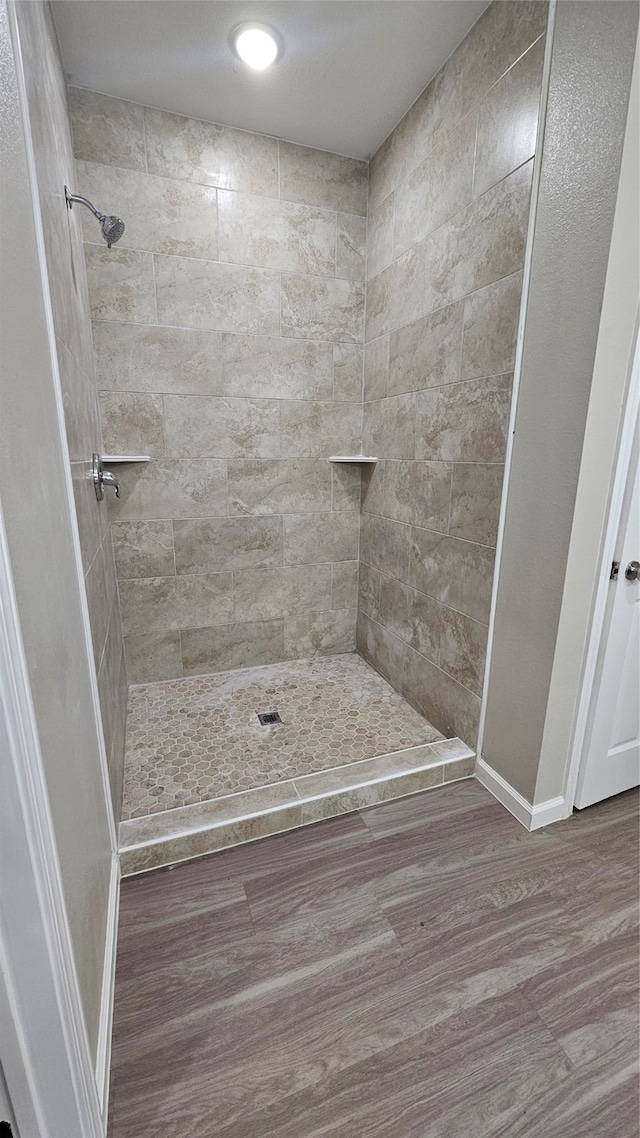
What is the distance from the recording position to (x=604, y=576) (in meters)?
1.42

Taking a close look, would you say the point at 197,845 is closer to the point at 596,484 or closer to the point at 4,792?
the point at 4,792

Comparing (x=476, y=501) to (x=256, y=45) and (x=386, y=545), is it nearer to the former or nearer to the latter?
(x=386, y=545)

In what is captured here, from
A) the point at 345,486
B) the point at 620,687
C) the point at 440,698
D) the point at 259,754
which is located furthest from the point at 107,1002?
the point at 345,486

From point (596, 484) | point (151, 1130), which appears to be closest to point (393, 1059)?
point (151, 1130)

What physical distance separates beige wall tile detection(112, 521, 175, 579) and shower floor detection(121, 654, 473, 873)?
0.62 metres

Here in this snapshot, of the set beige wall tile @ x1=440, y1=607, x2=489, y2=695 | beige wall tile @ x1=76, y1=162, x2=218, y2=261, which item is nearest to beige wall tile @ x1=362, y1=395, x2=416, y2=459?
beige wall tile @ x1=440, y1=607, x2=489, y2=695

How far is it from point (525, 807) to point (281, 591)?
1539 mm

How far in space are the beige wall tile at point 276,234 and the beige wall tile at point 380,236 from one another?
184 mm

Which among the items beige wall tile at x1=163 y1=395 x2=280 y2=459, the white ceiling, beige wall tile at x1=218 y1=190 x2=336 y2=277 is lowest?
beige wall tile at x1=163 y1=395 x2=280 y2=459

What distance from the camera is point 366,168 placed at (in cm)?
225

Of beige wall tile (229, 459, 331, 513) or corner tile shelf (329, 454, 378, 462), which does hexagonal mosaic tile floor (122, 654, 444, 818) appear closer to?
beige wall tile (229, 459, 331, 513)

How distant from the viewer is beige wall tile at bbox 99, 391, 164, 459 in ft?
6.82

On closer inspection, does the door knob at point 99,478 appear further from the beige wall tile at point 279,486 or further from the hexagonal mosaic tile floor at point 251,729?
the hexagonal mosaic tile floor at point 251,729

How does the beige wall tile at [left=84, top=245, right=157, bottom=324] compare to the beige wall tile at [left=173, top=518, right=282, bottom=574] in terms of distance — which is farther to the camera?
the beige wall tile at [left=173, top=518, right=282, bottom=574]
